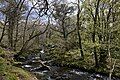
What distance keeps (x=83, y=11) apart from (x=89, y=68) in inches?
357

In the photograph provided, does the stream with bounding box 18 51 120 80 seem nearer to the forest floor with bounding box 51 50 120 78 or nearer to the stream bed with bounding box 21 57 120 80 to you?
the stream bed with bounding box 21 57 120 80

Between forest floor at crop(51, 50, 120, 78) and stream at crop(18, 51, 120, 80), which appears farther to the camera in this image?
forest floor at crop(51, 50, 120, 78)

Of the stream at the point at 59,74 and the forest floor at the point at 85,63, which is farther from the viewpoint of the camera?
the forest floor at the point at 85,63

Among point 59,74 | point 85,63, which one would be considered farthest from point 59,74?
point 85,63

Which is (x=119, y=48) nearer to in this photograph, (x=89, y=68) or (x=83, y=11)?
(x=89, y=68)

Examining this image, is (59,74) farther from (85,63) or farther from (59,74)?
(85,63)

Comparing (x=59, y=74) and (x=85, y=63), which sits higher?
(x=59, y=74)

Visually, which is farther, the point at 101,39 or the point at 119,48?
the point at 101,39

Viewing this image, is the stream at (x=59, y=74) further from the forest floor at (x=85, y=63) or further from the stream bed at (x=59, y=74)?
the forest floor at (x=85, y=63)

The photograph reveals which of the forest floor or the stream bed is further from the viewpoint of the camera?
the forest floor

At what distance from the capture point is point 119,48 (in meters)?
26.3

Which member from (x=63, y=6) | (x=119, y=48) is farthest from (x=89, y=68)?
(x=63, y=6)

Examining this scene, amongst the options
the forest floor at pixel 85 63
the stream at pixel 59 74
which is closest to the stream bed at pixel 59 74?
the stream at pixel 59 74

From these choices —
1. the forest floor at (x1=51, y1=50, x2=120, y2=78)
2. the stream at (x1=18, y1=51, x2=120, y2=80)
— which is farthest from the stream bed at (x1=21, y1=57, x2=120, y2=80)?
the forest floor at (x1=51, y1=50, x2=120, y2=78)
